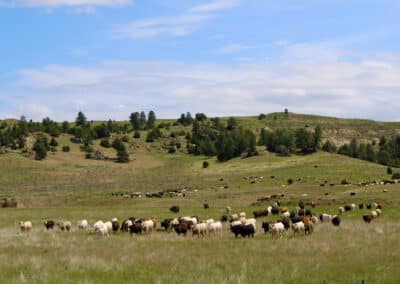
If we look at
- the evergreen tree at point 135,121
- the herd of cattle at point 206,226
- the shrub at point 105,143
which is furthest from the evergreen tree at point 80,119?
the herd of cattle at point 206,226

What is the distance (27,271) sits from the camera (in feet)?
56.1

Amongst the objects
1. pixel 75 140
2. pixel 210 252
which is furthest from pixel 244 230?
Result: pixel 75 140

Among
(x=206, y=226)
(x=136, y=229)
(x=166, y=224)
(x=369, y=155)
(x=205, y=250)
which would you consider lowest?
(x=166, y=224)

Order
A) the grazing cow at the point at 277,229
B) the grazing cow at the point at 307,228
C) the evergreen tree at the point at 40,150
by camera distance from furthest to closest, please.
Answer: the evergreen tree at the point at 40,150 < the grazing cow at the point at 307,228 < the grazing cow at the point at 277,229

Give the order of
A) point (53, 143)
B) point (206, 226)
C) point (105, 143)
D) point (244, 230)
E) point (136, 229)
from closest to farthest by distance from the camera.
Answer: point (244, 230), point (206, 226), point (136, 229), point (53, 143), point (105, 143)

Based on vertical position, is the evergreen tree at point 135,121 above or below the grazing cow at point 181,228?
above

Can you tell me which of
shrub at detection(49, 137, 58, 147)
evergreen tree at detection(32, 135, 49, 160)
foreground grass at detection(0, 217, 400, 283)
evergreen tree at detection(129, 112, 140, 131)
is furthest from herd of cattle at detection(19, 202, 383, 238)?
evergreen tree at detection(129, 112, 140, 131)

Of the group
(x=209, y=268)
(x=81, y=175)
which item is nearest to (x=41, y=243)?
(x=209, y=268)

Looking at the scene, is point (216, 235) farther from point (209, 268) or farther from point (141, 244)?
point (209, 268)

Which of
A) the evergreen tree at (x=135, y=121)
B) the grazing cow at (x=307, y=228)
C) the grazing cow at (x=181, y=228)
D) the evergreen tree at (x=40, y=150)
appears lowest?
the grazing cow at (x=181, y=228)

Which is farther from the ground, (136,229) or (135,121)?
(135,121)

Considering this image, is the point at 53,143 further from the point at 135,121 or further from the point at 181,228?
the point at 181,228

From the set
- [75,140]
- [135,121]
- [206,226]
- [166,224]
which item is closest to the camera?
[206,226]

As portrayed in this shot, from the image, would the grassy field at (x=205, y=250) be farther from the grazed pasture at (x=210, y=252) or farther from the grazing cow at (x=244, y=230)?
the grazing cow at (x=244, y=230)
